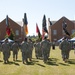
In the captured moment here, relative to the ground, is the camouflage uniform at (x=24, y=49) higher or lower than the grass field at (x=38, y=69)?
higher

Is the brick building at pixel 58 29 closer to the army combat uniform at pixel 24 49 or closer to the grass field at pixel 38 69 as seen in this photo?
the army combat uniform at pixel 24 49

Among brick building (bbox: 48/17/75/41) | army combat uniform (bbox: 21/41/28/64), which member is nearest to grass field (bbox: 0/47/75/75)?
A: army combat uniform (bbox: 21/41/28/64)

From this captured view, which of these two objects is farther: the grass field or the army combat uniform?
the army combat uniform

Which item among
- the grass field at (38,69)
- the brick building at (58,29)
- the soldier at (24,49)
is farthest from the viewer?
the brick building at (58,29)

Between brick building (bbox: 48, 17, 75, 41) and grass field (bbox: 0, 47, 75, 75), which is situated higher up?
brick building (bbox: 48, 17, 75, 41)

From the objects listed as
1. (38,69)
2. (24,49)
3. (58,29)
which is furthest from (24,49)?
(58,29)

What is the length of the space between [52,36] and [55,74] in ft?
245

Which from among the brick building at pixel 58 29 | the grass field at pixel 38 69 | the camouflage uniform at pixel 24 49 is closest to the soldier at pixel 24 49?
the camouflage uniform at pixel 24 49

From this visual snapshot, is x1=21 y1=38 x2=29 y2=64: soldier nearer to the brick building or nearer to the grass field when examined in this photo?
the grass field

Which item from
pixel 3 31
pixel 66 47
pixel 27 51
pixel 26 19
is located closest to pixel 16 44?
pixel 27 51

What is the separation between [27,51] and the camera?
869 inches

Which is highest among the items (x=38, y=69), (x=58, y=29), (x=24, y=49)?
(x=58, y=29)

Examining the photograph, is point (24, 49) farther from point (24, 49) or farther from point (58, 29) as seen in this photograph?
point (58, 29)

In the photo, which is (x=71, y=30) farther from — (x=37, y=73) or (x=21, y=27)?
(x=37, y=73)
